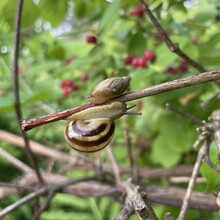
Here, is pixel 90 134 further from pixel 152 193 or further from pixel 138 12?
pixel 138 12

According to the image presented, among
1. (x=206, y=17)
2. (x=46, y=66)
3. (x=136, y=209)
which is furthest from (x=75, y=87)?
(x=136, y=209)

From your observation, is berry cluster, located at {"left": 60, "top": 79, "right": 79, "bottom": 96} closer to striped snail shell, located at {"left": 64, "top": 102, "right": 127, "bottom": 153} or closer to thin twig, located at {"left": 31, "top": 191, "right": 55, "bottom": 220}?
thin twig, located at {"left": 31, "top": 191, "right": 55, "bottom": 220}

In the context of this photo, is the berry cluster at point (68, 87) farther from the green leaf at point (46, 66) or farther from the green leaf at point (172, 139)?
the green leaf at point (172, 139)

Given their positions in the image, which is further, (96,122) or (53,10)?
(53,10)

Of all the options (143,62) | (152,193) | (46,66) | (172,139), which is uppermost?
(46,66)

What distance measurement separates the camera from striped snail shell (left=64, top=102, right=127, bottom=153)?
1.53ft

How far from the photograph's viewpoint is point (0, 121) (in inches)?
85.5

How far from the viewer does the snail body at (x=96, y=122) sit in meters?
0.46

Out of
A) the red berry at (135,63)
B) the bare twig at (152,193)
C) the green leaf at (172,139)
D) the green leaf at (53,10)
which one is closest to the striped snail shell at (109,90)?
the bare twig at (152,193)

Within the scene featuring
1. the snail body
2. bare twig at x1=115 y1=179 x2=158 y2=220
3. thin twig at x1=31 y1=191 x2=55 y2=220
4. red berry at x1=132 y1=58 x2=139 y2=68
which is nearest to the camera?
bare twig at x1=115 y1=179 x2=158 y2=220

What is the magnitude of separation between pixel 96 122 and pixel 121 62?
623 millimetres

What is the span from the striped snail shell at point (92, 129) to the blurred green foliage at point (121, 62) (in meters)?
0.22

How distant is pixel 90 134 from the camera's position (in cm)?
47

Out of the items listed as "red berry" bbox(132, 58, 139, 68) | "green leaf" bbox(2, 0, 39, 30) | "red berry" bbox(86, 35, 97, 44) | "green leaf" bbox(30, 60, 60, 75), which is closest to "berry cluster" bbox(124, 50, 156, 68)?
"red berry" bbox(132, 58, 139, 68)
